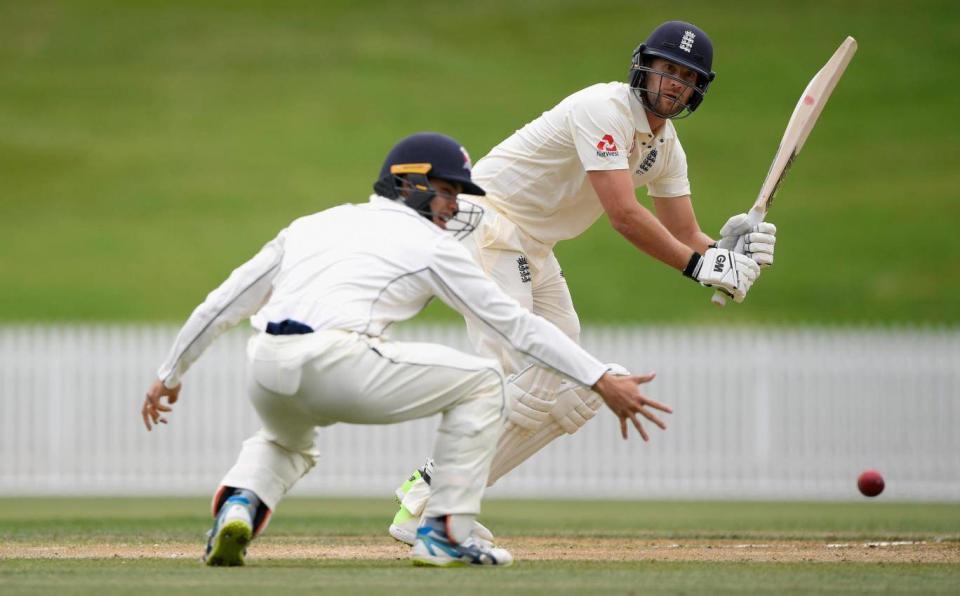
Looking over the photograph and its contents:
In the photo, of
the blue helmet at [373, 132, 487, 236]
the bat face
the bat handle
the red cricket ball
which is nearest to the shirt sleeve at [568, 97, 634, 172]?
the bat handle

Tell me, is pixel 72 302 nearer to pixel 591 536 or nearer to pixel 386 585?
pixel 591 536

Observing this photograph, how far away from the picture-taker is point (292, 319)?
5.36m

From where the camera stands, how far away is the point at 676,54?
22.5 ft

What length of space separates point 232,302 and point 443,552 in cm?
114

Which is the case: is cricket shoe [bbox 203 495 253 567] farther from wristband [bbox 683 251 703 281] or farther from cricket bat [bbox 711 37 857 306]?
cricket bat [bbox 711 37 857 306]

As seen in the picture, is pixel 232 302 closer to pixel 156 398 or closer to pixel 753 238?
pixel 156 398

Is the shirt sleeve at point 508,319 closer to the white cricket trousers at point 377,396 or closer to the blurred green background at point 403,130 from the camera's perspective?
the white cricket trousers at point 377,396

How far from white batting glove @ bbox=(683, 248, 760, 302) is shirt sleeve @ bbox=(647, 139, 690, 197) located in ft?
1.89

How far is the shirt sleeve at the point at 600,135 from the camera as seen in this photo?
676 cm

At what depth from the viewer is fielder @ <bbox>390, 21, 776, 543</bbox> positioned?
6.76 meters

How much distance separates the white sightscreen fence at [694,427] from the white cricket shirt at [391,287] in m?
9.56

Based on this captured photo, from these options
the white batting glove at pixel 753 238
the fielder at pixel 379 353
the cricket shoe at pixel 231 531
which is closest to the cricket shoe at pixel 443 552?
the fielder at pixel 379 353

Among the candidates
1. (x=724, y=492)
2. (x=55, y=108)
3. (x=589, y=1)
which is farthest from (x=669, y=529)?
(x=589, y=1)

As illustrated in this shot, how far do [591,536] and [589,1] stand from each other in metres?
35.1
